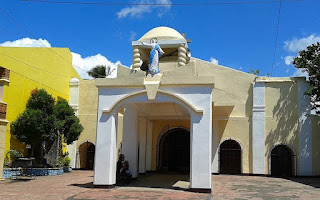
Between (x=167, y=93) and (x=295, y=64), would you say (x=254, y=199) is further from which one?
(x=295, y=64)

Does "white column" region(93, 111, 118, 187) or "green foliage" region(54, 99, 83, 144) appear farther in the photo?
"green foliage" region(54, 99, 83, 144)

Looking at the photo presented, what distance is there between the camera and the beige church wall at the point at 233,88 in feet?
62.8

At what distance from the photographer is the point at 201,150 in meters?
11.2

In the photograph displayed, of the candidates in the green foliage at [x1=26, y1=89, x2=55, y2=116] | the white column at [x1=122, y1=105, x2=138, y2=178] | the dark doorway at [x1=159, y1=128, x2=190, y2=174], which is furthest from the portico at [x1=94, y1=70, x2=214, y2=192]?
the dark doorway at [x1=159, y1=128, x2=190, y2=174]

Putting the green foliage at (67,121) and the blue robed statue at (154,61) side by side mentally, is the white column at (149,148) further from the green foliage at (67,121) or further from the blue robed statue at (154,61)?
the blue robed statue at (154,61)

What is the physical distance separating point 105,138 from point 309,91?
1131 centimetres

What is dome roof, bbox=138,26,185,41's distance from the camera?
15742mm

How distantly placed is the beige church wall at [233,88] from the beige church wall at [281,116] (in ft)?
3.60

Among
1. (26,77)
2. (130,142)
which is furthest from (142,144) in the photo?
(26,77)

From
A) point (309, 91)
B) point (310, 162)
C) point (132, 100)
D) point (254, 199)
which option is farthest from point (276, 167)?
point (132, 100)

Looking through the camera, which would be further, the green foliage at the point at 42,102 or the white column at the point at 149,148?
the white column at the point at 149,148

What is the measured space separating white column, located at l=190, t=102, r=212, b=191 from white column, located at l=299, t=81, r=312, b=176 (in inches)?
361

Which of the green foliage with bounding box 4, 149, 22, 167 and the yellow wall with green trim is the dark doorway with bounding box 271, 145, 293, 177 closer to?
the yellow wall with green trim

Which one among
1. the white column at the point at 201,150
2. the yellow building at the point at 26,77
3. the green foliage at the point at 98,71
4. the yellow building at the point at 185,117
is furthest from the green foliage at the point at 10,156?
the green foliage at the point at 98,71
